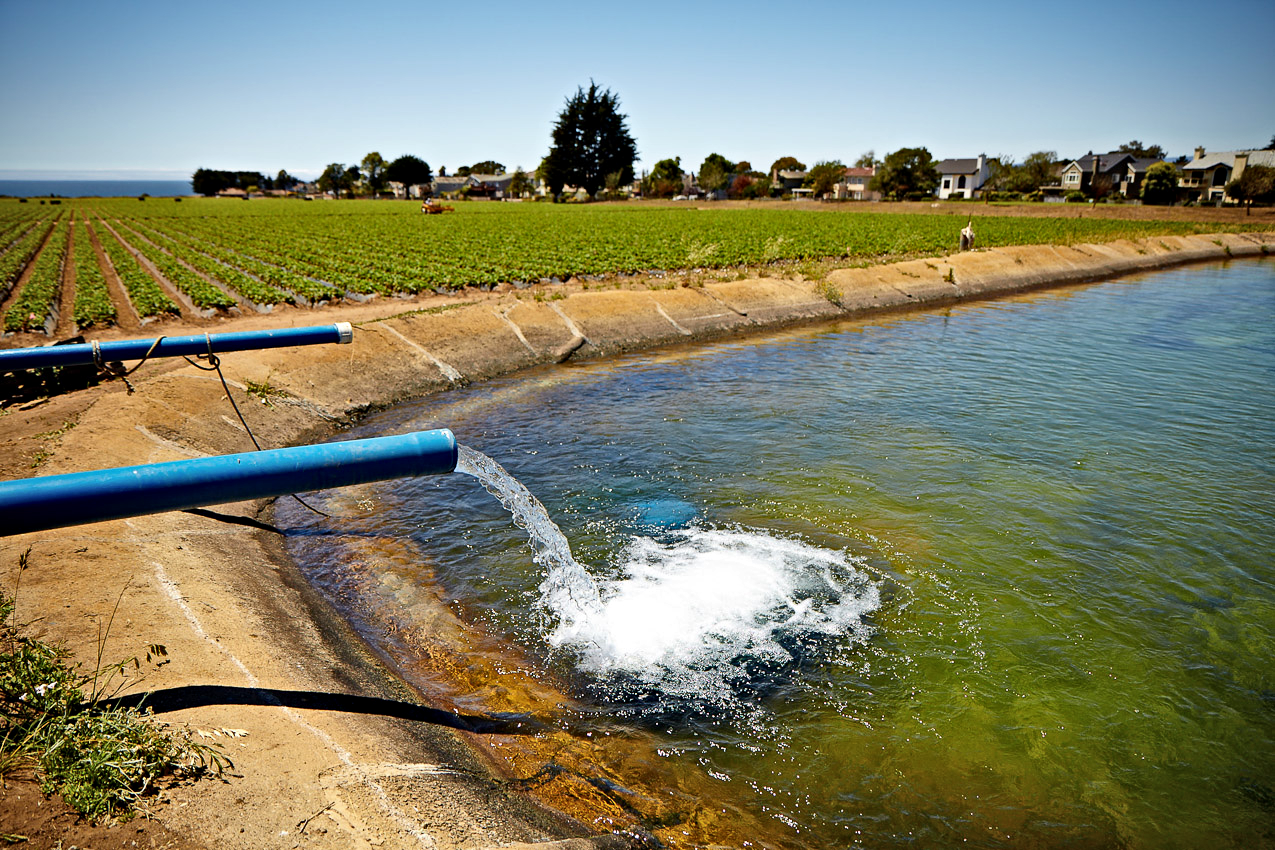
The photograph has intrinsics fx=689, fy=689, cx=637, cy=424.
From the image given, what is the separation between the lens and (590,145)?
106 m

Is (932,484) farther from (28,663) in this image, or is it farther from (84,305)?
(84,305)

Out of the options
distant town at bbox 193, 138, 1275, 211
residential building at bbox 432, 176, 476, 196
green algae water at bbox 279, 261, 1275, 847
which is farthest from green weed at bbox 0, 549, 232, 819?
residential building at bbox 432, 176, 476, 196

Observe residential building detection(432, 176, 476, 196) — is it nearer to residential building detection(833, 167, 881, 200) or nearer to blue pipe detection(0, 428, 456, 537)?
residential building detection(833, 167, 881, 200)

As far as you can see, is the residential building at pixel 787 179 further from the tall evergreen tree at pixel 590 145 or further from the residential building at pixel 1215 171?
the residential building at pixel 1215 171

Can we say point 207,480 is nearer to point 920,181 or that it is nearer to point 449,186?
point 920,181

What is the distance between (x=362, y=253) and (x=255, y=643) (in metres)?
28.6

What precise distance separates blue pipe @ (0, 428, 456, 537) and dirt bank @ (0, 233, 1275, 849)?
4.85 feet

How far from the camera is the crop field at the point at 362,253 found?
66.4 ft

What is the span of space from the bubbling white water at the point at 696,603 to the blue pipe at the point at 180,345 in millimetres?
1733

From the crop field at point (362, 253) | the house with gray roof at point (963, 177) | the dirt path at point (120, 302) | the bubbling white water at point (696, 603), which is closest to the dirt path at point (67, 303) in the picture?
the crop field at point (362, 253)

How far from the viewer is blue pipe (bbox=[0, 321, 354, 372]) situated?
5.38 metres

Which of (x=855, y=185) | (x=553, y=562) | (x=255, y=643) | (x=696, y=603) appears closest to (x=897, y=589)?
(x=696, y=603)

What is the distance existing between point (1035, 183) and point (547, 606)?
318 feet

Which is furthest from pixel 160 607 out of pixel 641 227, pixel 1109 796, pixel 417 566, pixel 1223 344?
pixel 641 227
